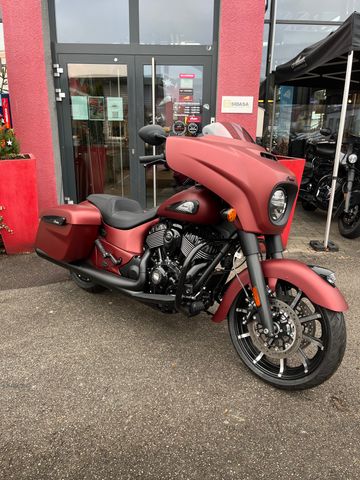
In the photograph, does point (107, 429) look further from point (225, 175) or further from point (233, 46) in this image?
point (233, 46)

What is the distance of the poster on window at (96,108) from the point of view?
5.92 metres

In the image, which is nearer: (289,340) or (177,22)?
(289,340)

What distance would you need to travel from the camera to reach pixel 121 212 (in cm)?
317

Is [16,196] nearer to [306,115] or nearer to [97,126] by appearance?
[97,126]

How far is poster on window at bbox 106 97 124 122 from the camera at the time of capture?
5.90 meters

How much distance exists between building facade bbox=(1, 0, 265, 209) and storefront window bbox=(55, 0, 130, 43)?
0.05 feet

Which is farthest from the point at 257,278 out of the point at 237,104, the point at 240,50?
the point at 240,50

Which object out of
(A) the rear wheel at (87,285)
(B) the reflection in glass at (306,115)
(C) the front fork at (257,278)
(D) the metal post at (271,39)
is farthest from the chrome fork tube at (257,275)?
(B) the reflection in glass at (306,115)

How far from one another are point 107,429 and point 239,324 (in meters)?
1.02

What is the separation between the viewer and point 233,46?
5465 millimetres

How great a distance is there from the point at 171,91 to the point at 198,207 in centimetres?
403

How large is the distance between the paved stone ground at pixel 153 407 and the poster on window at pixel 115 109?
12.0ft

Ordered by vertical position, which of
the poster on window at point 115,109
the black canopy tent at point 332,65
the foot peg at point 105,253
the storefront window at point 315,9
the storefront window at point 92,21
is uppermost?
the storefront window at point 315,9

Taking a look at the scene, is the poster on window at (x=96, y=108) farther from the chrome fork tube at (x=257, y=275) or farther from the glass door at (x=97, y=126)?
the chrome fork tube at (x=257, y=275)
